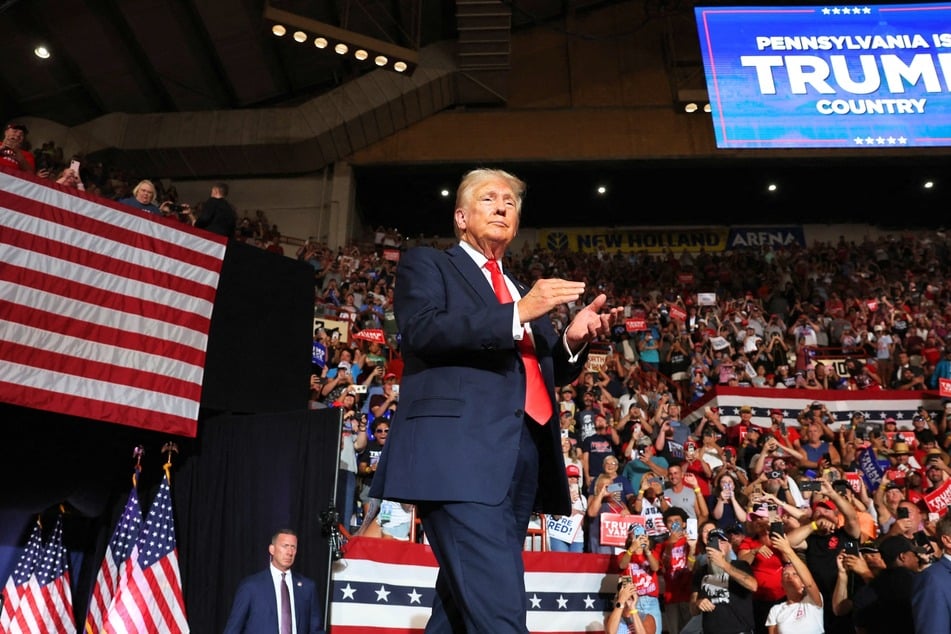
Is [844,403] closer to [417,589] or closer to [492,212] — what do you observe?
[417,589]

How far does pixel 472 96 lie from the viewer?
1867 centimetres

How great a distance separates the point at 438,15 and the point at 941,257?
1181 centimetres

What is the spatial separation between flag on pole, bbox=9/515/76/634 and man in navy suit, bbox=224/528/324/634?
180 cm

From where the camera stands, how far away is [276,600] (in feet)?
18.6

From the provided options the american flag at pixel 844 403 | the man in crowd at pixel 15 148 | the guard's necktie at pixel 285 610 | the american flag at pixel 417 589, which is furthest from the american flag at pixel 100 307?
the american flag at pixel 844 403

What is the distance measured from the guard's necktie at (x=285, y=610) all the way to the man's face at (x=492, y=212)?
431cm

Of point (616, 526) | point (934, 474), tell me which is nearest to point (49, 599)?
point (616, 526)

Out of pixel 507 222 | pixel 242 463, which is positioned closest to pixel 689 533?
pixel 242 463

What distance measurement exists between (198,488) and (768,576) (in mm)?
4358

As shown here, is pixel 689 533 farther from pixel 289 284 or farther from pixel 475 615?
pixel 475 615

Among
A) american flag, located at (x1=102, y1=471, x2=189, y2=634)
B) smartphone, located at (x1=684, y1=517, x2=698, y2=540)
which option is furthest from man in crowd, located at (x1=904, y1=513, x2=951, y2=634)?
american flag, located at (x1=102, y1=471, x2=189, y2=634)

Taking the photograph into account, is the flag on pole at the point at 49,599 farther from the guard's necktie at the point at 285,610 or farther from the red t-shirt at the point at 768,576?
the red t-shirt at the point at 768,576

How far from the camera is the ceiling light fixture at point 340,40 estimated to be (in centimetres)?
1323

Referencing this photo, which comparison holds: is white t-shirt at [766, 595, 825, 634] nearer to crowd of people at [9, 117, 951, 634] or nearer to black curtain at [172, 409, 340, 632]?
crowd of people at [9, 117, 951, 634]
